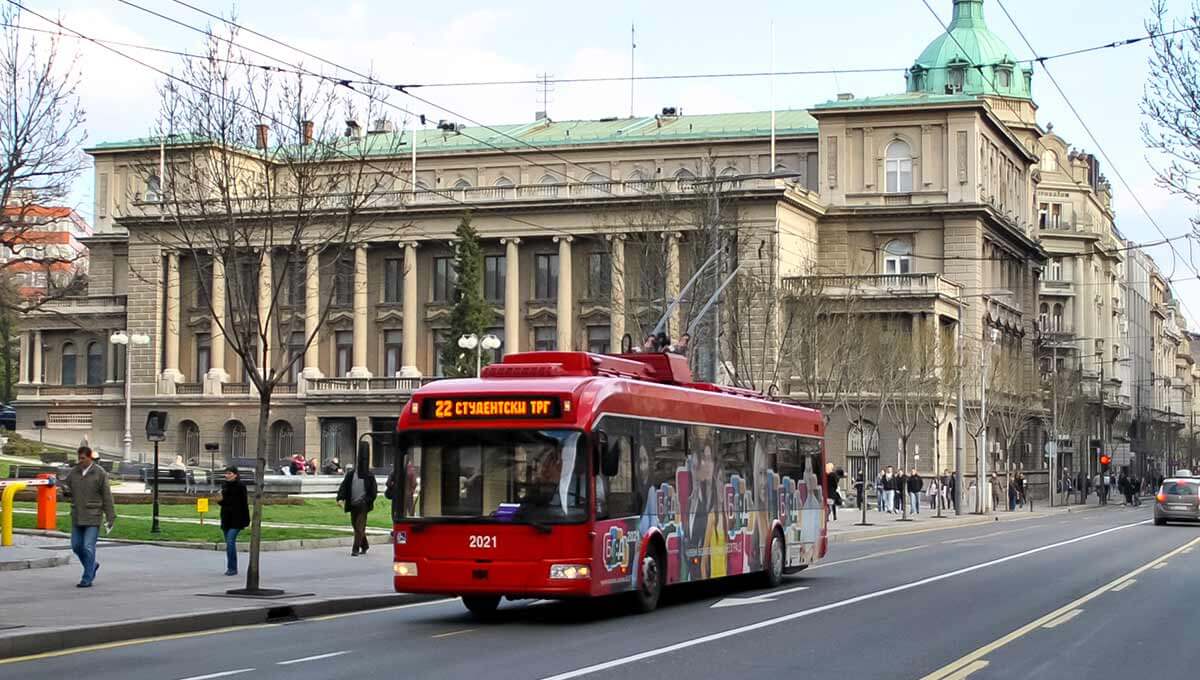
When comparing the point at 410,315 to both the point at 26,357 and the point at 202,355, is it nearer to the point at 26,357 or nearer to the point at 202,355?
the point at 202,355

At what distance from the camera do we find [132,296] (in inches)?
4021

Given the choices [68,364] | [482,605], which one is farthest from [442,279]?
[482,605]

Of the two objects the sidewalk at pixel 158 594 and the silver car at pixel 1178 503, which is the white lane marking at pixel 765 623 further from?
the silver car at pixel 1178 503

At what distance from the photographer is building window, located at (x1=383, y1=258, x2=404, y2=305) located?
3898 inches

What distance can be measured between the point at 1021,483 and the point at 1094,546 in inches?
1791

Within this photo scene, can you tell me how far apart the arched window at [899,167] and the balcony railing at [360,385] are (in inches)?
1070

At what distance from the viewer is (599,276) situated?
85562 mm

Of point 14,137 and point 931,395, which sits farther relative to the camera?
point 931,395

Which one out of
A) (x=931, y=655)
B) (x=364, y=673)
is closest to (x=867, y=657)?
(x=931, y=655)

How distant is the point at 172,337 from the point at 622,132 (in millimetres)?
28468

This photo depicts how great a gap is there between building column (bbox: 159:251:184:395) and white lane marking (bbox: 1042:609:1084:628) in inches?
3147

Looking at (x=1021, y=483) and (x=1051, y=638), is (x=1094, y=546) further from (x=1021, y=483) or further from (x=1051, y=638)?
(x=1021, y=483)

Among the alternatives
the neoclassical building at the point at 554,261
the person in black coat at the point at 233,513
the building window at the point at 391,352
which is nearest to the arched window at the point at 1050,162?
the neoclassical building at the point at 554,261

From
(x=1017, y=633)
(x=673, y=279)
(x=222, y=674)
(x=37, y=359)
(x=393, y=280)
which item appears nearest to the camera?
(x=222, y=674)
